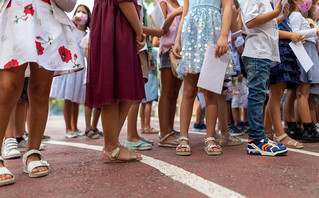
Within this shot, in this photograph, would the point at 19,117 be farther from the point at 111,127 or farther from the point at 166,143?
the point at 166,143

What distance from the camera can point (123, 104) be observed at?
2.29 m

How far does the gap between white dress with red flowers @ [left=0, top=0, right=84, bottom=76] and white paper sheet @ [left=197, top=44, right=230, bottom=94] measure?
1.10 m

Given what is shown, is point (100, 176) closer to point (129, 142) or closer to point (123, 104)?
point (123, 104)

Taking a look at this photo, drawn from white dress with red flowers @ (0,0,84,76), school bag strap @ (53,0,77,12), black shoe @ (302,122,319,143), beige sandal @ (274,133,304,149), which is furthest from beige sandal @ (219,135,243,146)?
school bag strap @ (53,0,77,12)

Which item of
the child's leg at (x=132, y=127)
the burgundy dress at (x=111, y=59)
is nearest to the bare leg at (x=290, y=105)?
the child's leg at (x=132, y=127)

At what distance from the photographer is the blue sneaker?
7.43 feet

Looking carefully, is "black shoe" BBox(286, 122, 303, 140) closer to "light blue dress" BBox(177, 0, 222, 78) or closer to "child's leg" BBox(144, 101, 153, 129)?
"light blue dress" BBox(177, 0, 222, 78)

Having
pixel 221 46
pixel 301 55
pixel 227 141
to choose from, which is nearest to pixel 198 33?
pixel 221 46

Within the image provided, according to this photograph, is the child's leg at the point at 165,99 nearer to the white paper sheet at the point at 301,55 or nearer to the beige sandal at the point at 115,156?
the beige sandal at the point at 115,156

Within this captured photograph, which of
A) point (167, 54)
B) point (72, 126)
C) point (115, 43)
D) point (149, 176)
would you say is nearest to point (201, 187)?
point (149, 176)

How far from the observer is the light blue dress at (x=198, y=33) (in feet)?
7.98

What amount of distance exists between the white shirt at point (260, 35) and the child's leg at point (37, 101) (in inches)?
72.3

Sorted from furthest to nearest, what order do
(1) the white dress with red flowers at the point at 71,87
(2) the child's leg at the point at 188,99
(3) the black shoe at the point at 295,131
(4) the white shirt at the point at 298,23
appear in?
(1) the white dress with red flowers at the point at 71,87 < (3) the black shoe at the point at 295,131 < (4) the white shirt at the point at 298,23 < (2) the child's leg at the point at 188,99

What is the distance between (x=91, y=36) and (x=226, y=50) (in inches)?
47.2
